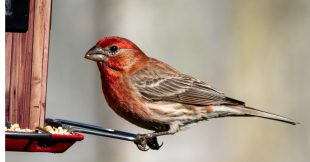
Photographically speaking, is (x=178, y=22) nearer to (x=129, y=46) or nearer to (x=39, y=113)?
(x=129, y=46)

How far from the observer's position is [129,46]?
8375mm

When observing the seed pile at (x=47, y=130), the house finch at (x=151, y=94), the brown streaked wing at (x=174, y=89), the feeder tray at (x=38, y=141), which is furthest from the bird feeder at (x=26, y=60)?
the brown streaked wing at (x=174, y=89)

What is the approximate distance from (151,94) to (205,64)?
17.8 ft

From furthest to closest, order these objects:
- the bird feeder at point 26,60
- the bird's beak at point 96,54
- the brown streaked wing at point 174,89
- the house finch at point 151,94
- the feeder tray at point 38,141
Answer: the brown streaked wing at point 174,89 → the house finch at point 151,94 → the bird's beak at point 96,54 → the bird feeder at point 26,60 → the feeder tray at point 38,141

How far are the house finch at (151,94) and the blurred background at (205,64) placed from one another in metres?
4.10

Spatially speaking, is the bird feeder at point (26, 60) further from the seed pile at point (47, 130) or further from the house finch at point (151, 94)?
the house finch at point (151, 94)

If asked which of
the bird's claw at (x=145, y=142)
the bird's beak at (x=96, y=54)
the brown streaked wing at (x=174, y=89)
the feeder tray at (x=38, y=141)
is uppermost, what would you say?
the bird's beak at (x=96, y=54)

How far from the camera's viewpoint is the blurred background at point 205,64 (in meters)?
13.1

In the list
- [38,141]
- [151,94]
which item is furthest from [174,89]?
[38,141]

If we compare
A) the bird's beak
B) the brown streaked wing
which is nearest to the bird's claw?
the brown streaked wing

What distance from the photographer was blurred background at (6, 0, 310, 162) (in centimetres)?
1313

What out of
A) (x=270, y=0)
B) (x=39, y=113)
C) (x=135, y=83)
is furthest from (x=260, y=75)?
(x=39, y=113)

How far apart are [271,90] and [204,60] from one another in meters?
1.29

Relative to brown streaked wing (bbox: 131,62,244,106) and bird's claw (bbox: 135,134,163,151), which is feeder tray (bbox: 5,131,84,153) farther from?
brown streaked wing (bbox: 131,62,244,106)
